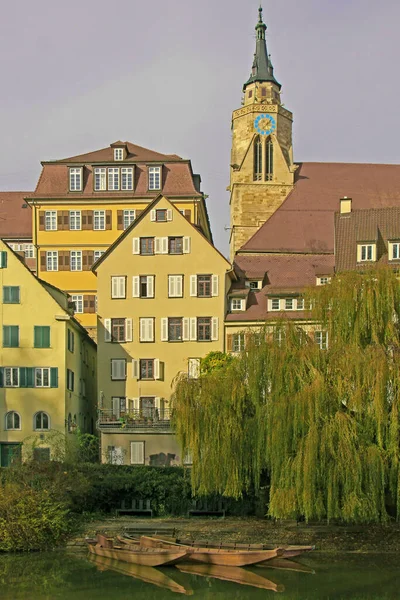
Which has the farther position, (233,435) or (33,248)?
(33,248)

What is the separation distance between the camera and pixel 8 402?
165 ft

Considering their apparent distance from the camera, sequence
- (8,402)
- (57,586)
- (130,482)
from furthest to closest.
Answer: (8,402), (130,482), (57,586)

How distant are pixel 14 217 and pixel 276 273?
21.5 metres

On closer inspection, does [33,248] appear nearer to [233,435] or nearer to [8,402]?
[8,402]

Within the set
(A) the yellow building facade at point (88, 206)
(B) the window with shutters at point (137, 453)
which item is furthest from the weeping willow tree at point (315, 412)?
(A) the yellow building facade at point (88, 206)

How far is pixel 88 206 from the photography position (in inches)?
2574

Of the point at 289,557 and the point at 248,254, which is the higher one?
the point at 248,254

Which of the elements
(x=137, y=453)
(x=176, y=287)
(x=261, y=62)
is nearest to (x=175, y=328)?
(x=176, y=287)

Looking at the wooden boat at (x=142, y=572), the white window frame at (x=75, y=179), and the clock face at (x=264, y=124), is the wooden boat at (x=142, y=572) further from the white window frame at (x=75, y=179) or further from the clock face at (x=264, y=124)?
the clock face at (x=264, y=124)

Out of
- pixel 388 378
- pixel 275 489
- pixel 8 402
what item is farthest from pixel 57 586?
pixel 8 402

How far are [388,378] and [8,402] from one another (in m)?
23.4

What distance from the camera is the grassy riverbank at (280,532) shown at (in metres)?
36.1

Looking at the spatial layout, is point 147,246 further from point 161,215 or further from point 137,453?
point 137,453

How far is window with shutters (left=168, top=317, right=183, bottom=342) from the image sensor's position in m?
53.7
